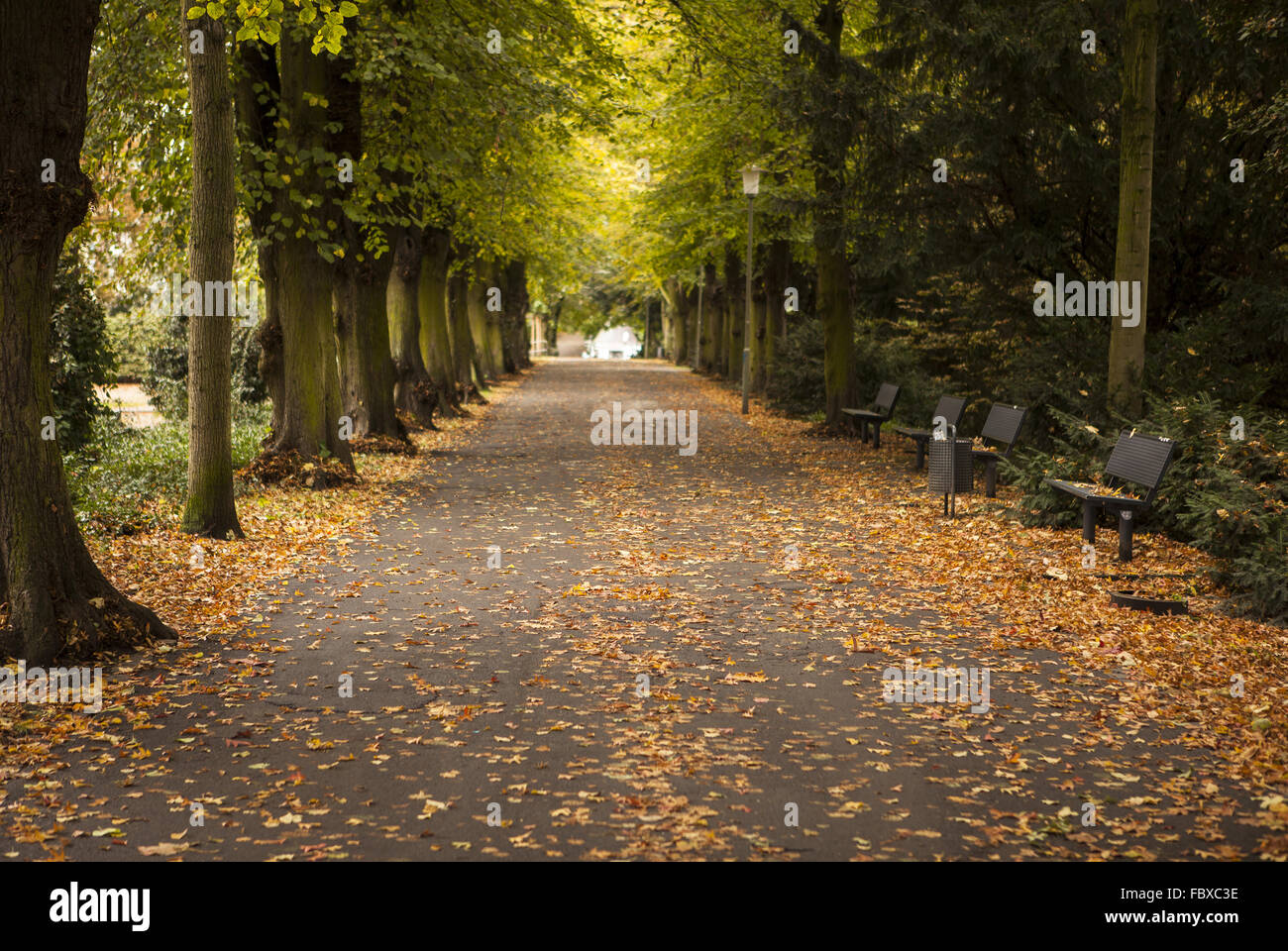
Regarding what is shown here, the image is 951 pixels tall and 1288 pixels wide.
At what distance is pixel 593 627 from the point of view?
8.63 m

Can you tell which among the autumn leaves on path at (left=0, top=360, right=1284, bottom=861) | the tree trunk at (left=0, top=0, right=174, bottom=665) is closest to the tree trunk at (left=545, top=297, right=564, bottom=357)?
the autumn leaves on path at (left=0, top=360, right=1284, bottom=861)

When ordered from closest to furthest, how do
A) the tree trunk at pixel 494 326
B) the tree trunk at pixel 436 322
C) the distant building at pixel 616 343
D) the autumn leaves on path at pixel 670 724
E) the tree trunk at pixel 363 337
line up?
the autumn leaves on path at pixel 670 724, the tree trunk at pixel 363 337, the tree trunk at pixel 436 322, the tree trunk at pixel 494 326, the distant building at pixel 616 343

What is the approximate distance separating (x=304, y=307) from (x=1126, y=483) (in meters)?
10.1

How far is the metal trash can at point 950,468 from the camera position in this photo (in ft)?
43.6

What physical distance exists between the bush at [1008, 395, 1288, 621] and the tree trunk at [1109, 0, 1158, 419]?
1.07 metres

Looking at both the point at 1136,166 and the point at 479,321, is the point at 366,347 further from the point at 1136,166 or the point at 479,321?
the point at 479,321

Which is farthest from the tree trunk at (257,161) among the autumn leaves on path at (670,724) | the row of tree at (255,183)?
the autumn leaves on path at (670,724)

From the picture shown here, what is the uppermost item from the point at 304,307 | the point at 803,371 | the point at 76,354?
the point at 304,307

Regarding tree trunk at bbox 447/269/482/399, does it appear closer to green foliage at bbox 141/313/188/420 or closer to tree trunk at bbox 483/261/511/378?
tree trunk at bbox 483/261/511/378

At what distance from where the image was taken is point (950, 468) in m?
13.3

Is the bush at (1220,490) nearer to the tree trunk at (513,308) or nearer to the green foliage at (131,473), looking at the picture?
the green foliage at (131,473)

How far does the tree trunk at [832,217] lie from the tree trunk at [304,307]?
24.2ft

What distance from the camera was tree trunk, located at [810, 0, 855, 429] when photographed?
1811 centimetres

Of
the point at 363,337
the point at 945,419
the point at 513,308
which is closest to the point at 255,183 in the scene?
the point at 363,337
